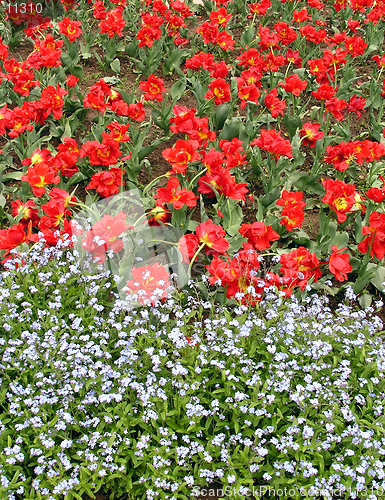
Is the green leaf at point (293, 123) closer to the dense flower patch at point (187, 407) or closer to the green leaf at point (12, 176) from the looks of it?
the dense flower patch at point (187, 407)

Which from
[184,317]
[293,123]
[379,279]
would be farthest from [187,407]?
[293,123]

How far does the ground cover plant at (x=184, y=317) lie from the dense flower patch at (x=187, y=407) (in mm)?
12

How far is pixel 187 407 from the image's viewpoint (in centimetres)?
225

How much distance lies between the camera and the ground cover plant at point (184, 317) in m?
2.20

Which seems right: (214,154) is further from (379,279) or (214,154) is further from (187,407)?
(187,407)

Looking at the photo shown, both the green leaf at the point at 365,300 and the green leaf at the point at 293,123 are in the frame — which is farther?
the green leaf at the point at 293,123

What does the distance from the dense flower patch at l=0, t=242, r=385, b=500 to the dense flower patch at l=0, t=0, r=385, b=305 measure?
1.20 ft

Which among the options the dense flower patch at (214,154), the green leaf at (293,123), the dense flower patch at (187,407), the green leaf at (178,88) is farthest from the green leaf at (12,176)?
the green leaf at (293,123)

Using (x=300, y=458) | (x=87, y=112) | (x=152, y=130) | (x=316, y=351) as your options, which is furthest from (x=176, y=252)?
(x=87, y=112)

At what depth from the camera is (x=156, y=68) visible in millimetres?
5164

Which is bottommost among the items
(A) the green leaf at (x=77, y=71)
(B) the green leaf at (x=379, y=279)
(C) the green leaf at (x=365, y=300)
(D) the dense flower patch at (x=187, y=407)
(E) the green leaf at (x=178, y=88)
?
(C) the green leaf at (x=365, y=300)

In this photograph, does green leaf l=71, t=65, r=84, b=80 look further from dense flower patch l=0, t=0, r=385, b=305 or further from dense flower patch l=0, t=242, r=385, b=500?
dense flower patch l=0, t=242, r=385, b=500

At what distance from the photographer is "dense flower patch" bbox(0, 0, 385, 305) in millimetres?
2922

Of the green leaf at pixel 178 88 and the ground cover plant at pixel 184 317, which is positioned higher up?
the green leaf at pixel 178 88
